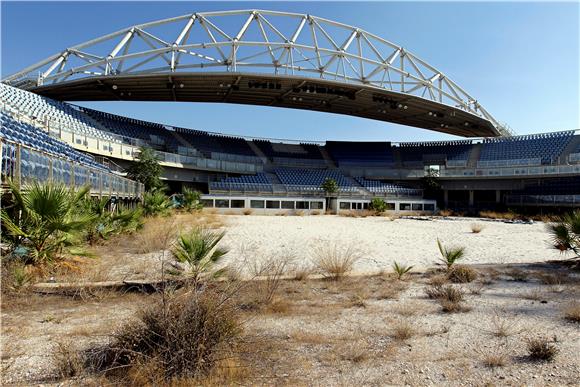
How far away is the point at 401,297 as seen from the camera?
667 centimetres

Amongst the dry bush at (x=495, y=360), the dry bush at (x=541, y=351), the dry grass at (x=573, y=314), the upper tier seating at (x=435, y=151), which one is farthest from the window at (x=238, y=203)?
the dry bush at (x=541, y=351)

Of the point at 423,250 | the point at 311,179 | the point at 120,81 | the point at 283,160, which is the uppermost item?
the point at 120,81

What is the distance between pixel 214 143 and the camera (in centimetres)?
5347

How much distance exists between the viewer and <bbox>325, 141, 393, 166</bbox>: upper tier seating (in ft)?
191

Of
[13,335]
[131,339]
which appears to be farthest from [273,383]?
[13,335]

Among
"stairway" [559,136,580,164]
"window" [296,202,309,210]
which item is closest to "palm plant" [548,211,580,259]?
"window" [296,202,309,210]

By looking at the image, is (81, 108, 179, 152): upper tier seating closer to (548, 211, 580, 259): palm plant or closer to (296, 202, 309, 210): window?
(296, 202, 309, 210): window

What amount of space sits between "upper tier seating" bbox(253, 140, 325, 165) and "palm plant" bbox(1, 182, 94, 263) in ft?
160

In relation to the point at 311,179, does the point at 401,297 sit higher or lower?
lower

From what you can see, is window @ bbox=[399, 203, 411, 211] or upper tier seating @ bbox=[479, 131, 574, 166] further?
upper tier seating @ bbox=[479, 131, 574, 166]

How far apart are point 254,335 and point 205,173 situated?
44.3m

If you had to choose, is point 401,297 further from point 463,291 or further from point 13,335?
point 13,335

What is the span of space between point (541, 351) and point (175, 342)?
4.09 meters

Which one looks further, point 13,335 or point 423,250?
point 423,250
